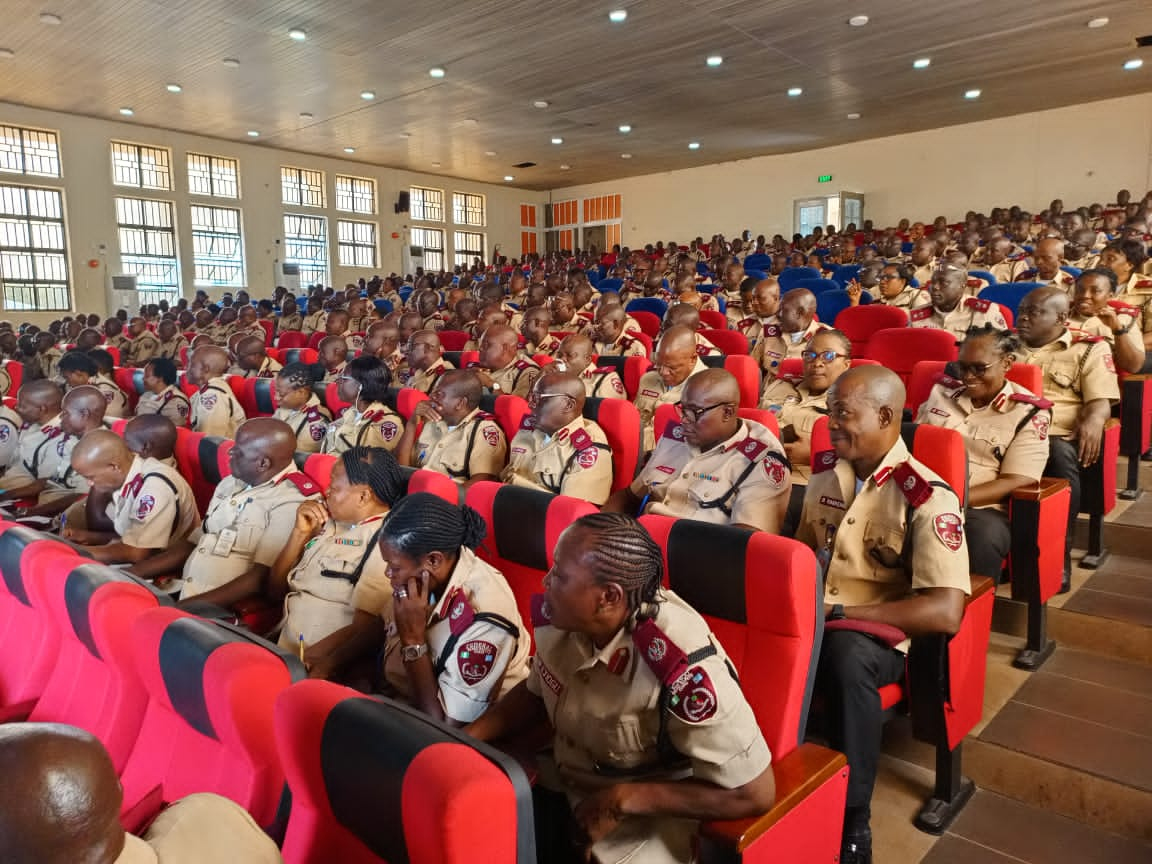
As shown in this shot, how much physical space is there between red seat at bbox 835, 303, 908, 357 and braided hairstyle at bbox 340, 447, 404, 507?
3.48 metres

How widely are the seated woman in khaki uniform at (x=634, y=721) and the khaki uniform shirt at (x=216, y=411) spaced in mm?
3872

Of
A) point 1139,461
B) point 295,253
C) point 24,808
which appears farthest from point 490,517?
point 295,253

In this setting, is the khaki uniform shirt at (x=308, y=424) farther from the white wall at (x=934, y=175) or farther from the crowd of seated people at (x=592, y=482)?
the white wall at (x=934, y=175)

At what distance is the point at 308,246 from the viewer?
1644 cm

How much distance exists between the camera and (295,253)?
1616cm

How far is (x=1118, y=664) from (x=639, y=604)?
2085 millimetres

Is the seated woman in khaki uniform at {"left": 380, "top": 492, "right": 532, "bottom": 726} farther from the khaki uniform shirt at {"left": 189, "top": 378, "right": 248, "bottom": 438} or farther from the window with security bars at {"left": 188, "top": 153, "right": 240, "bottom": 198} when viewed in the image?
the window with security bars at {"left": 188, "top": 153, "right": 240, "bottom": 198}

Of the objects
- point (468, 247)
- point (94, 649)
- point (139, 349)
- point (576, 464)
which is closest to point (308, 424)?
point (576, 464)

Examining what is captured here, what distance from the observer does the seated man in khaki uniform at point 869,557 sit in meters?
1.74

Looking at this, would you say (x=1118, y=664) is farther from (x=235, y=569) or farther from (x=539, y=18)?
(x=539, y=18)

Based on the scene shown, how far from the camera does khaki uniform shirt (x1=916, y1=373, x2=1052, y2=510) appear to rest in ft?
8.89

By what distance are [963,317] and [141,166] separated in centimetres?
1409

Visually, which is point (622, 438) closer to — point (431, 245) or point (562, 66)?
point (562, 66)

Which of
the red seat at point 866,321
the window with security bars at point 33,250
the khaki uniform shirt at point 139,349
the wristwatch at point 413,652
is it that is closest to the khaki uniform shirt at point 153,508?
the wristwatch at point 413,652
